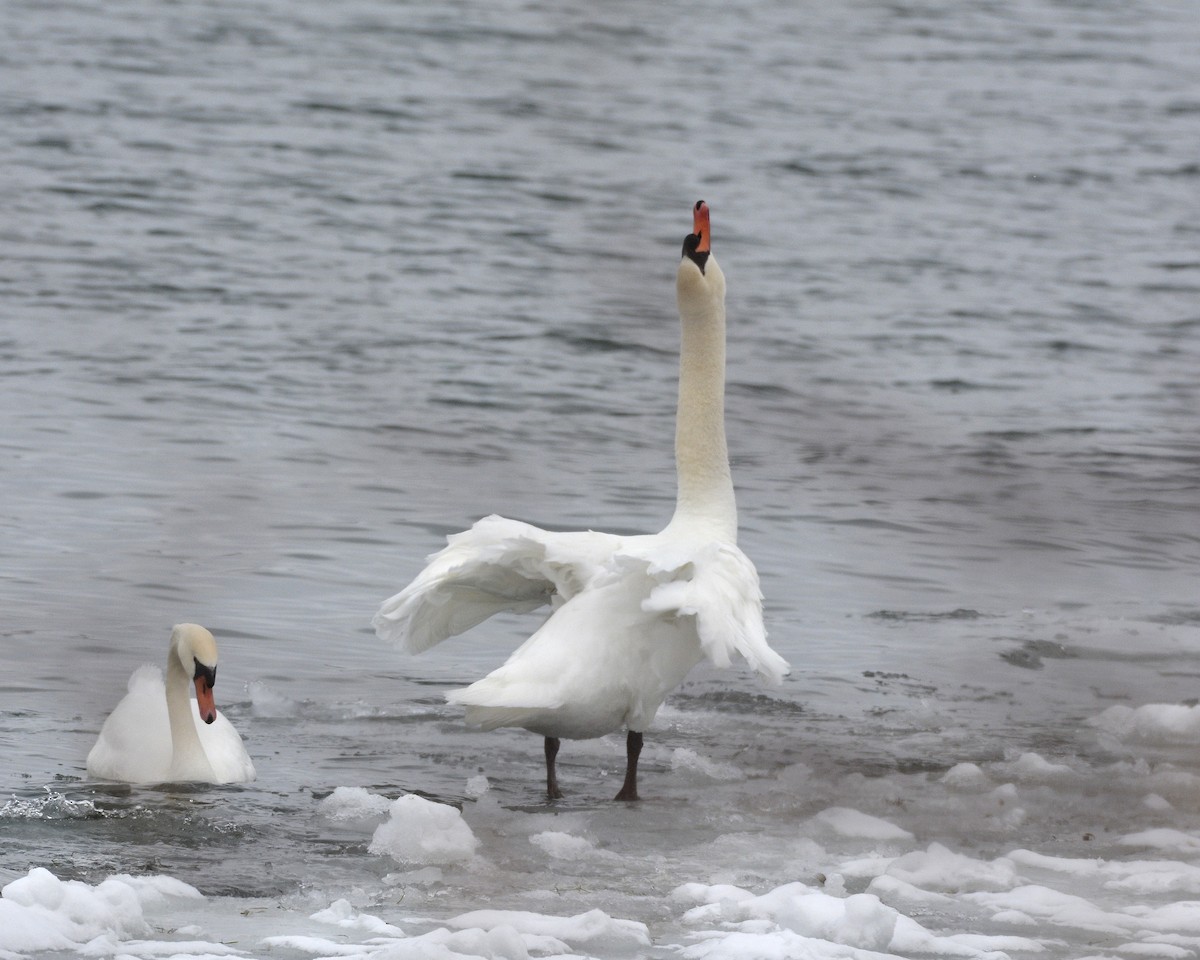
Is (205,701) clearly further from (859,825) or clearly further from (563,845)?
(859,825)

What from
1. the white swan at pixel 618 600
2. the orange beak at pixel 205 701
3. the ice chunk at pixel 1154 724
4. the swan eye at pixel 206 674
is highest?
the white swan at pixel 618 600

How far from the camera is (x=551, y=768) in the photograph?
5.83 metres

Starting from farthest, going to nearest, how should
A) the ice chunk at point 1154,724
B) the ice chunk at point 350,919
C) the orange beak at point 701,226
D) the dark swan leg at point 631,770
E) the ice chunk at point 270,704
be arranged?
the ice chunk at point 270,704
the ice chunk at point 1154,724
the dark swan leg at point 631,770
the orange beak at point 701,226
the ice chunk at point 350,919

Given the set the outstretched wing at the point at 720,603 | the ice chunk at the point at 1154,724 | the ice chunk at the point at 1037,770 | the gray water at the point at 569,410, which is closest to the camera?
the gray water at the point at 569,410

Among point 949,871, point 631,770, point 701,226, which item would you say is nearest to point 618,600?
point 631,770

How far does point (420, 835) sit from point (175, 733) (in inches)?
54.9

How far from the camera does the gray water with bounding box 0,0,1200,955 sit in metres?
2.12

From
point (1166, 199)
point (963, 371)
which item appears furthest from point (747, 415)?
point (1166, 199)

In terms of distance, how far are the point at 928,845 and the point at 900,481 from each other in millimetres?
3499

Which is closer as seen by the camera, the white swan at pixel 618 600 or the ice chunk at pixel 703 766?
the white swan at pixel 618 600

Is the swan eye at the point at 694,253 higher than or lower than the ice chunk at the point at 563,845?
higher

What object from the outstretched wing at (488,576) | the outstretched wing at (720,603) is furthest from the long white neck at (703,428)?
the outstretched wing at (720,603)

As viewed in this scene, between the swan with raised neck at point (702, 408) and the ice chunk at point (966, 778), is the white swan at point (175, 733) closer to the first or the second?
the swan with raised neck at point (702, 408)

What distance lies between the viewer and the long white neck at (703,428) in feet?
20.0
